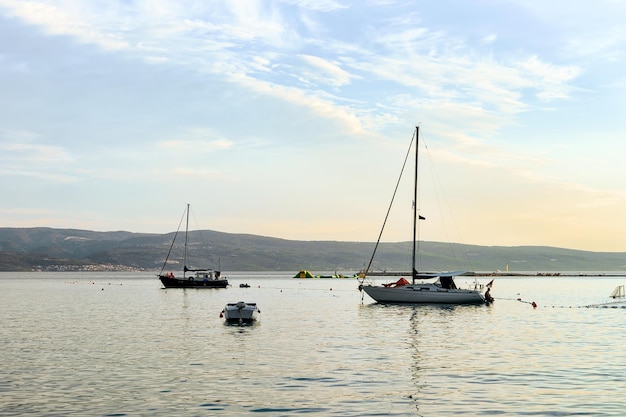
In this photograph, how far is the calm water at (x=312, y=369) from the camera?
2966 cm

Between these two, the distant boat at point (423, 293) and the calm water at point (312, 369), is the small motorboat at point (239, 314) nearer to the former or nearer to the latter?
the calm water at point (312, 369)

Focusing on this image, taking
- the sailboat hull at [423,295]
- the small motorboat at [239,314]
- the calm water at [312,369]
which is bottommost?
the calm water at [312,369]

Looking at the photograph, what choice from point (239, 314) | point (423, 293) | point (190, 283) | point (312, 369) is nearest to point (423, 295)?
point (423, 293)

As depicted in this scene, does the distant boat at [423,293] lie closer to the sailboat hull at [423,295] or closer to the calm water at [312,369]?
the sailboat hull at [423,295]

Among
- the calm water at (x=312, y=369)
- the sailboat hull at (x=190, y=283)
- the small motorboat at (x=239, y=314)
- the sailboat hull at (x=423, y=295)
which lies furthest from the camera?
the sailboat hull at (x=190, y=283)

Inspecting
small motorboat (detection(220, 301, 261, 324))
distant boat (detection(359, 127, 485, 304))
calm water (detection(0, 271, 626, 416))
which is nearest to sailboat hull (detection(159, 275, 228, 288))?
distant boat (detection(359, 127, 485, 304))

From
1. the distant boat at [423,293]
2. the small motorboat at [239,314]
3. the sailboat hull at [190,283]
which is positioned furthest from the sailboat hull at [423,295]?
the sailboat hull at [190,283]

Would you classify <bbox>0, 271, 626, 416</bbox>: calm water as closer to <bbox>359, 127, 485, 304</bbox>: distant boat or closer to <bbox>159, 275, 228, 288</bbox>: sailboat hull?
<bbox>359, 127, 485, 304</bbox>: distant boat

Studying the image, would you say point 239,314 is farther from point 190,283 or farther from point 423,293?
point 190,283

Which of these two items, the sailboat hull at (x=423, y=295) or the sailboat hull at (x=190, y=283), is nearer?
the sailboat hull at (x=423, y=295)

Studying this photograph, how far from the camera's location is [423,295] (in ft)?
316

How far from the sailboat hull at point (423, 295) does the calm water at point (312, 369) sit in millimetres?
22884

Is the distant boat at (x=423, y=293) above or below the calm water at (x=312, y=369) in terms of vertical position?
above

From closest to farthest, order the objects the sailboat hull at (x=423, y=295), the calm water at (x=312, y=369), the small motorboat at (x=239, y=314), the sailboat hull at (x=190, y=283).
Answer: the calm water at (x=312, y=369), the small motorboat at (x=239, y=314), the sailboat hull at (x=423, y=295), the sailboat hull at (x=190, y=283)
